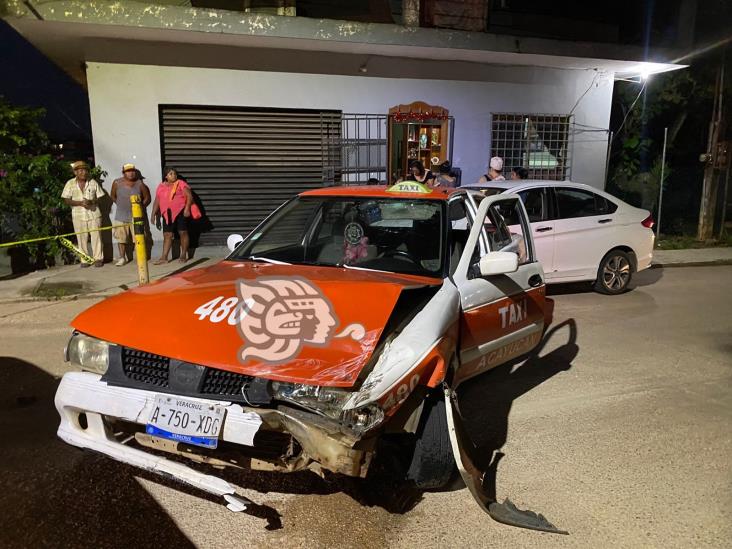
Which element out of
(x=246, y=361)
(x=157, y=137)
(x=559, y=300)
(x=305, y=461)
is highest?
(x=157, y=137)

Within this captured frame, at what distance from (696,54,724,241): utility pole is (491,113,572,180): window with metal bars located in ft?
10.2

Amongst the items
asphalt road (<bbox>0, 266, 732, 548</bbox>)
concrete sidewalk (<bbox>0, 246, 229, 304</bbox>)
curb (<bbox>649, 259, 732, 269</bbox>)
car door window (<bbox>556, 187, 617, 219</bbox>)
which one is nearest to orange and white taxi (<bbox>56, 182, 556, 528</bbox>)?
asphalt road (<bbox>0, 266, 732, 548</bbox>)

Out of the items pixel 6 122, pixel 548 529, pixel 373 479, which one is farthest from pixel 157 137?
pixel 548 529

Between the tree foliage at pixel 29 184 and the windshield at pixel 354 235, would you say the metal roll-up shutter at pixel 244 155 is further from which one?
the windshield at pixel 354 235

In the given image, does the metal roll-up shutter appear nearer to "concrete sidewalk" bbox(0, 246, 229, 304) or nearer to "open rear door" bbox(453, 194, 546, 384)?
"concrete sidewalk" bbox(0, 246, 229, 304)

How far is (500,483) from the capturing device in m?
3.18

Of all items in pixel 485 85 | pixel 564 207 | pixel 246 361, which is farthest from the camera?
pixel 485 85

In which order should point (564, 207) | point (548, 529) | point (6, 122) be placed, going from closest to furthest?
1. point (548, 529)
2. point (564, 207)
3. point (6, 122)

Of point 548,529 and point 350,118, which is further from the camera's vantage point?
point 350,118

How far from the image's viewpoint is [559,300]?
7.70 metres

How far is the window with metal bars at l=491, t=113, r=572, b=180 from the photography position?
12.0 meters

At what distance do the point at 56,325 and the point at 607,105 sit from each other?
39.4 ft

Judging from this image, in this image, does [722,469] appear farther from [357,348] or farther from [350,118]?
[350,118]

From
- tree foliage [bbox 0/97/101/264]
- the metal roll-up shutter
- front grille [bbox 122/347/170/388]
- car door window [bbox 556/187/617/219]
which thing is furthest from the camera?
the metal roll-up shutter
